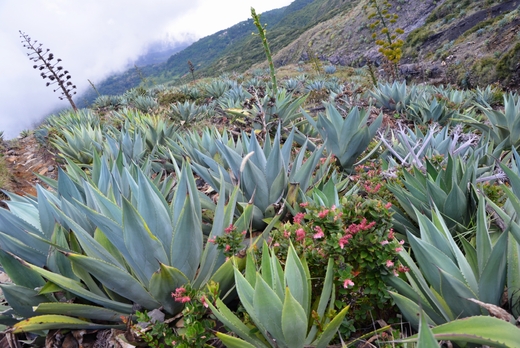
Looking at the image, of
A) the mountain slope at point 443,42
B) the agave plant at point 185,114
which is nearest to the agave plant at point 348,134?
the agave plant at point 185,114

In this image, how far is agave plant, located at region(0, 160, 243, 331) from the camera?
1.30 m

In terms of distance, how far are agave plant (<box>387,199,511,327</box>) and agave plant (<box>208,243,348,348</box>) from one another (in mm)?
286

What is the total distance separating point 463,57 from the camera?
53.7ft

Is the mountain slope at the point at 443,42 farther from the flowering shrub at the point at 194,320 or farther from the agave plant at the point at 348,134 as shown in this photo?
the flowering shrub at the point at 194,320

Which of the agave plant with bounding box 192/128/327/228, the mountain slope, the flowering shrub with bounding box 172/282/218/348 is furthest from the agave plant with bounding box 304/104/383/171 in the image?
the mountain slope

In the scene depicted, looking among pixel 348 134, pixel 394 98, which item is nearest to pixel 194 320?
pixel 348 134

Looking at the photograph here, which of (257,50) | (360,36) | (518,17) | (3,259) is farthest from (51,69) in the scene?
(257,50)

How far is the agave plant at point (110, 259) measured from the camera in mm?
1303

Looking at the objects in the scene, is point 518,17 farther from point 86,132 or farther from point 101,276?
point 101,276

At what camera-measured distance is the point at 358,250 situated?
1214 mm

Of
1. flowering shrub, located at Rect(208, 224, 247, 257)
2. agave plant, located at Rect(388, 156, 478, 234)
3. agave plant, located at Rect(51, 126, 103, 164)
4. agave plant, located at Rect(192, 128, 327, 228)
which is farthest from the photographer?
agave plant, located at Rect(51, 126, 103, 164)

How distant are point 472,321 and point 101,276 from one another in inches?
52.8

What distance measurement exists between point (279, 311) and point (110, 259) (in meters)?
0.90

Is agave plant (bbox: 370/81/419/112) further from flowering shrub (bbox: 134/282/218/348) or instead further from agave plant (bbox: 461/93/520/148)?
flowering shrub (bbox: 134/282/218/348)
